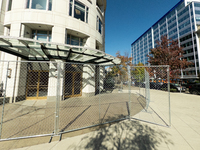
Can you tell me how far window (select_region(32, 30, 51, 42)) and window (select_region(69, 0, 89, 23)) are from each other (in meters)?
3.27

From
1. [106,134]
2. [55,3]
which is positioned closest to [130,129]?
[106,134]

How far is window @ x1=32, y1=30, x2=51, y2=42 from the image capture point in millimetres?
8781

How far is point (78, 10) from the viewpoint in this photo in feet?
32.6

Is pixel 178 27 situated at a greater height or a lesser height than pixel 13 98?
greater

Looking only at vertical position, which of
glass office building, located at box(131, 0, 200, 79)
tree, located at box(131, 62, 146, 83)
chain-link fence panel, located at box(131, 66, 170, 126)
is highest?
glass office building, located at box(131, 0, 200, 79)

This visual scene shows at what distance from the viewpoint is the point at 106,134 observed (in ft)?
10.0

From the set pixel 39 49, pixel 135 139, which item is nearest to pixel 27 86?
pixel 39 49

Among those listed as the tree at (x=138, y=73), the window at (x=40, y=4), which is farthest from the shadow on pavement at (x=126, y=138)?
the window at (x=40, y=4)

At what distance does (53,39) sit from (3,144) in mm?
7809

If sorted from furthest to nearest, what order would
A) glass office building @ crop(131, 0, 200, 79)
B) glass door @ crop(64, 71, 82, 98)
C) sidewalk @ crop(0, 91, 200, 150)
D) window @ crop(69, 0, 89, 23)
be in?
glass office building @ crop(131, 0, 200, 79) < window @ crop(69, 0, 89, 23) < glass door @ crop(64, 71, 82, 98) < sidewalk @ crop(0, 91, 200, 150)

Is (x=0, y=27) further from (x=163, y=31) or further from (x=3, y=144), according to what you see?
(x=163, y=31)

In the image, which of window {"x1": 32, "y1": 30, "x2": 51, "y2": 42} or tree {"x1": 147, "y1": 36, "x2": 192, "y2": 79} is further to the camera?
tree {"x1": 147, "y1": 36, "x2": 192, "y2": 79}

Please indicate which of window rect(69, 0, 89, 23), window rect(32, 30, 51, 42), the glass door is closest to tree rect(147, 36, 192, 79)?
window rect(69, 0, 89, 23)

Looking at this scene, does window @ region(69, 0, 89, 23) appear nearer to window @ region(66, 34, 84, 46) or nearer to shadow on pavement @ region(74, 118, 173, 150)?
window @ region(66, 34, 84, 46)
